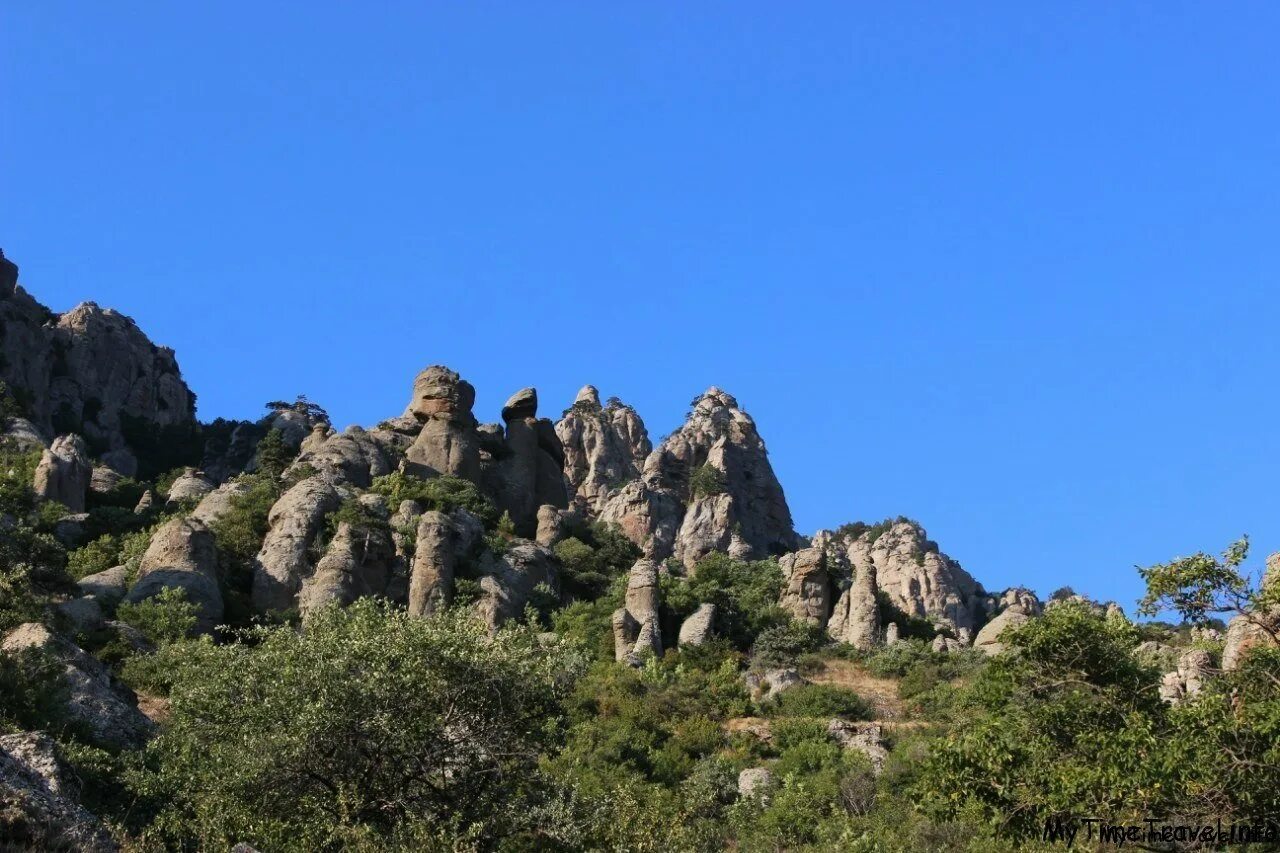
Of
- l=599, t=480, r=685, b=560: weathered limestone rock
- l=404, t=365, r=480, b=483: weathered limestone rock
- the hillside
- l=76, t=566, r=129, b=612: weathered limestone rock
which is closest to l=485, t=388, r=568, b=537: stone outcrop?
the hillside

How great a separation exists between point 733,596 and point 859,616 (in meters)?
4.38

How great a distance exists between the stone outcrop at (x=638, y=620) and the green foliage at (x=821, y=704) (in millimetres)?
4806

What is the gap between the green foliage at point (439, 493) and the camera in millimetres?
53406

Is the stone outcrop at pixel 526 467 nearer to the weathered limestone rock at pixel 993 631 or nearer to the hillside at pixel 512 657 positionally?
the hillside at pixel 512 657

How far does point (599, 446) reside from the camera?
9250cm

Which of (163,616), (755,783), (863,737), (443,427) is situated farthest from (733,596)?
(163,616)

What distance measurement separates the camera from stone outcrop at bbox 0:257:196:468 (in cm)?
7756

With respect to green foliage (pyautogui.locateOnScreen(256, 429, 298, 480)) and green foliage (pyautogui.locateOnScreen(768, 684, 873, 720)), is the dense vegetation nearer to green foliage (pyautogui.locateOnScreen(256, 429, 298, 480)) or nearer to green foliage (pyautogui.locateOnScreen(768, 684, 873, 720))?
green foliage (pyautogui.locateOnScreen(768, 684, 873, 720))

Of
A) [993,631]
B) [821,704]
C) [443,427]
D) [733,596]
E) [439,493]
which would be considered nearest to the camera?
[821,704]

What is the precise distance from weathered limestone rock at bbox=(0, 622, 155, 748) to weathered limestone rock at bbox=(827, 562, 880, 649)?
2804 centimetres

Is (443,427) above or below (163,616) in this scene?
above

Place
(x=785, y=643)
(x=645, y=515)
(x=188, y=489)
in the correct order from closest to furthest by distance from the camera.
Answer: (x=785, y=643), (x=188, y=489), (x=645, y=515)

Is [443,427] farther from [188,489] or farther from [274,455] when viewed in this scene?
[188,489]

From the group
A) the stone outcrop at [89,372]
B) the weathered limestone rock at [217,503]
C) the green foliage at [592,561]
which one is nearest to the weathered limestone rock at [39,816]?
the weathered limestone rock at [217,503]
